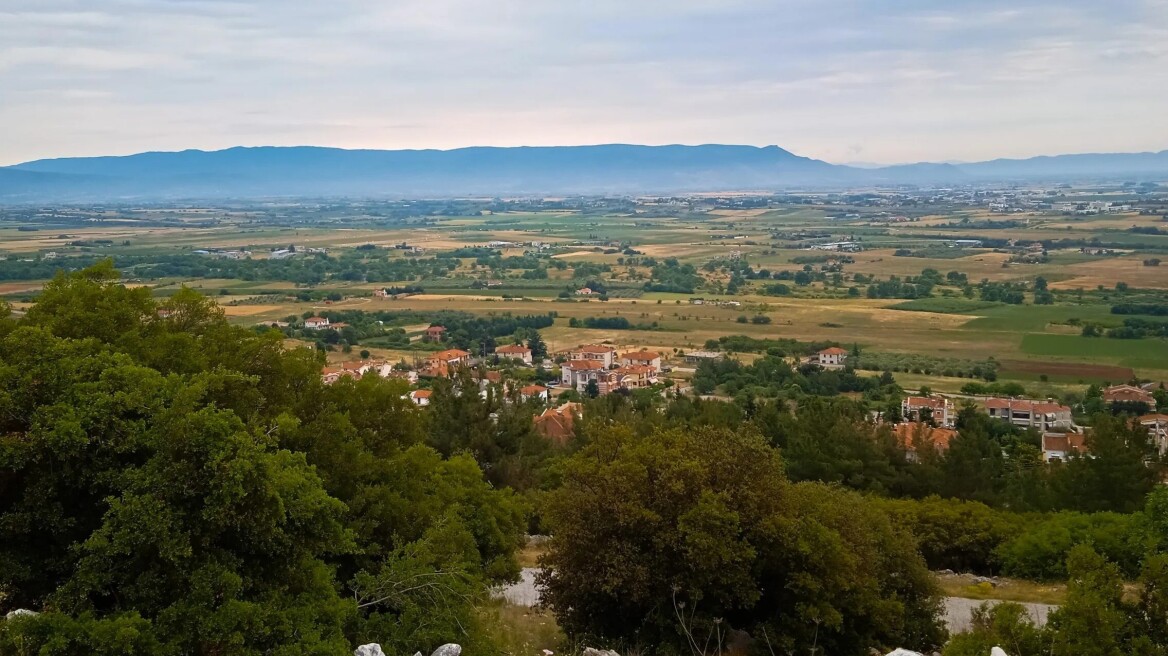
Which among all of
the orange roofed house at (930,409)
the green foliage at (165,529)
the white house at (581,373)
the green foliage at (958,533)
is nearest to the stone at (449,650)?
the green foliage at (165,529)

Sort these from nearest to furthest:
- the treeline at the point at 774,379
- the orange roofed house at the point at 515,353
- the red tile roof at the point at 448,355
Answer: the treeline at the point at 774,379, the red tile roof at the point at 448,355, the orange roofed house at the point at 515,353

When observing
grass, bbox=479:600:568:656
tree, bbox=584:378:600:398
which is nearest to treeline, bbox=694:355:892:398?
tree, bbox=584:378:600:398

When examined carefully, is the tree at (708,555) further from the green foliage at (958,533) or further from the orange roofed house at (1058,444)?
the orange roofed house at (1058,444)

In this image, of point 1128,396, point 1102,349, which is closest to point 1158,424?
point 1128,396

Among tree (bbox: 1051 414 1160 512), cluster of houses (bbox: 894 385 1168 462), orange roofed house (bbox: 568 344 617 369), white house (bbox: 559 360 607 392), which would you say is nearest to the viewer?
tree (bbox: 1051 414 1160 512)

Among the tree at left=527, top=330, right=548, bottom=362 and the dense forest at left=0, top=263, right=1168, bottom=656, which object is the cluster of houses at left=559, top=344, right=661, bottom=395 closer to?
the tree at left=527, top=330, right=548, bottom=362

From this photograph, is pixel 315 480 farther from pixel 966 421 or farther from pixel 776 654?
pixel 966 421
